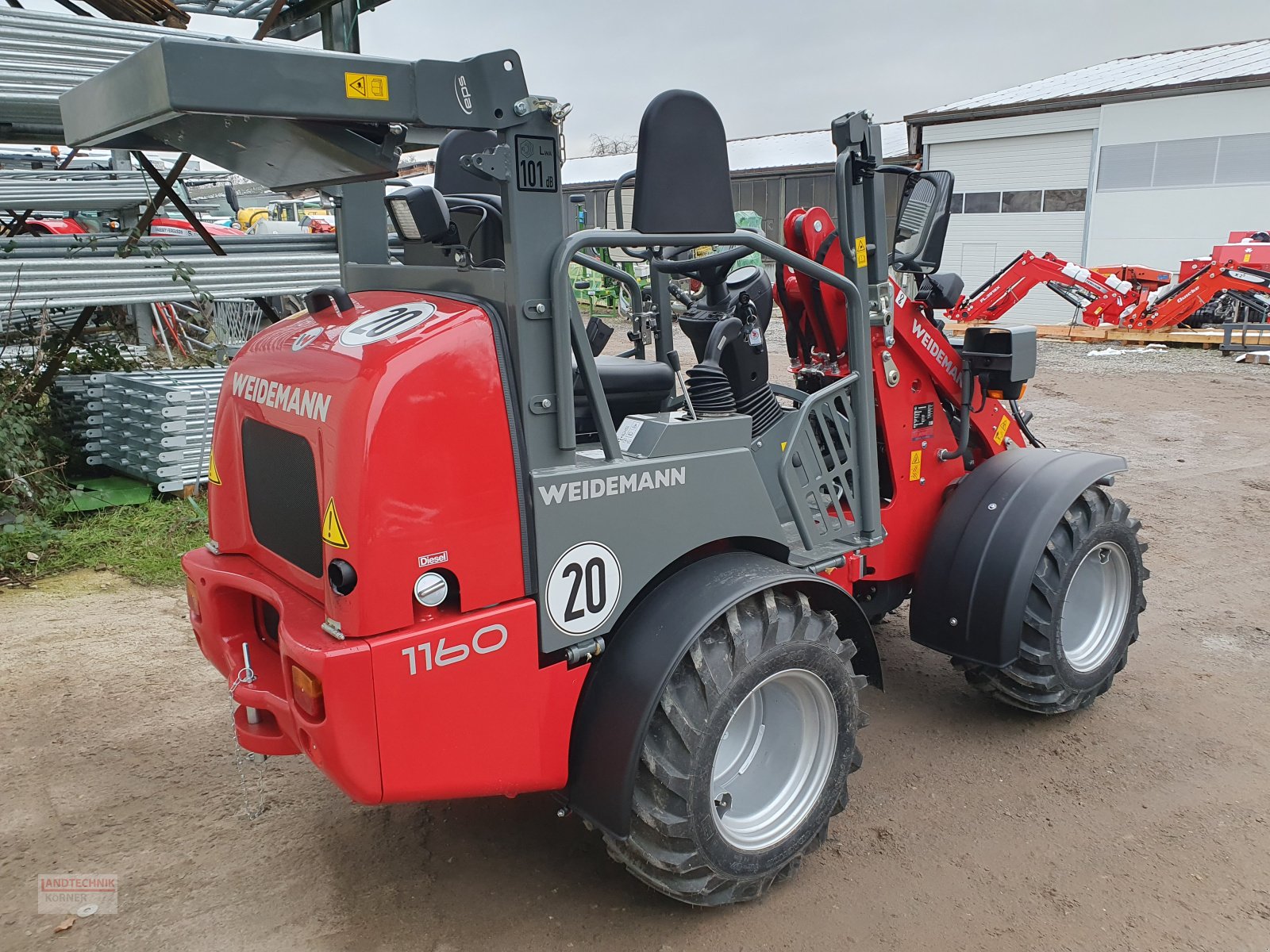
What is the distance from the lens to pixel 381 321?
2.41 meters

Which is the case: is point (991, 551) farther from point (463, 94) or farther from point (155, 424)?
point (155, 424)

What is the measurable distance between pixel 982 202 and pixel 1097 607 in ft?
67.1

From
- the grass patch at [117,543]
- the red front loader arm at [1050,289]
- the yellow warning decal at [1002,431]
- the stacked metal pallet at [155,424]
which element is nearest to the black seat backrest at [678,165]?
the yellow warning decal at [1002,431]

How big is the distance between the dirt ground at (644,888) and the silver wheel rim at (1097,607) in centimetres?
27

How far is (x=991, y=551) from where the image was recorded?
3.55 metres

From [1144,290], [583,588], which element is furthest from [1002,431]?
[1144,290]

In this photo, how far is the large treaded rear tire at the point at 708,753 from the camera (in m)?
2.54

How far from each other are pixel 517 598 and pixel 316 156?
120 centimetres

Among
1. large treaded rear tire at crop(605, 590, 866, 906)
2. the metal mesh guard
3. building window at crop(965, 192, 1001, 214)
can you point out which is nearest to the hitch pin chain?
large treaded rear tire at crop(605, 590, 866, 906)

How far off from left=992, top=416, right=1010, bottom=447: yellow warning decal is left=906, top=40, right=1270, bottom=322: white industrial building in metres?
18.0

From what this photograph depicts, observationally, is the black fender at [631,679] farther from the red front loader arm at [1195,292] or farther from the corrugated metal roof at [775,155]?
the corrugated metal roof at [775,155]

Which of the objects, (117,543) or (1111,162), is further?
(1111,162)

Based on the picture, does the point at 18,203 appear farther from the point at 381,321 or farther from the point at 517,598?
the point at 517,598

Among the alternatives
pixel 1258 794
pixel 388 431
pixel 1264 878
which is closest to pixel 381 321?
pixel 388 431
